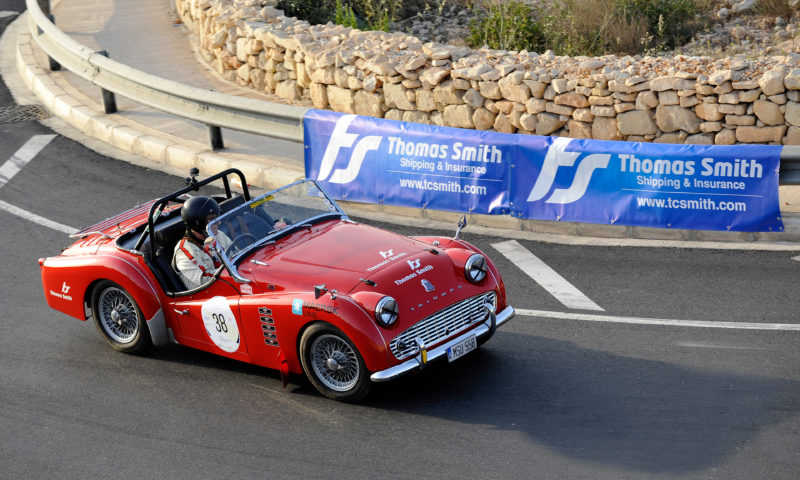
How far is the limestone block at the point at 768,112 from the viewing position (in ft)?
39.7

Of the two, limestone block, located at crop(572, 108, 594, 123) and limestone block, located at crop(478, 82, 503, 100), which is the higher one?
limestone block, located at crop(478, 82, 503, 100)

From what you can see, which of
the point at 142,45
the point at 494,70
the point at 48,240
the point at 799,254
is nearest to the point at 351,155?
the point at 494,70

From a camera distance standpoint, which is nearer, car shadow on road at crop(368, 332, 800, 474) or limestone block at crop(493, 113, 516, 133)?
car shadow on road at crop(368, 332, 800, 474)

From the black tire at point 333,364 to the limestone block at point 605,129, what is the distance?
617 centimetres

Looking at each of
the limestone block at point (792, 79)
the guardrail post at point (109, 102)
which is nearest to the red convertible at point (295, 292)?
the limestone block at point (792, 79)

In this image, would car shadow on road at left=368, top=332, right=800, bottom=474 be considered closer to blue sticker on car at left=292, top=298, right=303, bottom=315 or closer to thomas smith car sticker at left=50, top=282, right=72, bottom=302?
blue sticker on car at left=292, top=298, right=303, bottom=315

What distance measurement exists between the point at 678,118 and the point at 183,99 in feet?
23.3

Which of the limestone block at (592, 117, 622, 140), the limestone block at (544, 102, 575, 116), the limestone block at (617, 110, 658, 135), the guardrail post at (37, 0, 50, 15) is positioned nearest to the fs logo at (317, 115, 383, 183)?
the limestone block at (544, 102, 575, 116)

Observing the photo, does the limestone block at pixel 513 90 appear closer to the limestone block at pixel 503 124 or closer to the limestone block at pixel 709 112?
the limestone block at pixel 503 124

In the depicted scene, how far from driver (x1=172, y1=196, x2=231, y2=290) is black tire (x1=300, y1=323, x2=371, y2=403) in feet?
4.46

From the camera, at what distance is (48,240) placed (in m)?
12.0

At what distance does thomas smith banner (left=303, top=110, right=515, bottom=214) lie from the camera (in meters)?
11.7

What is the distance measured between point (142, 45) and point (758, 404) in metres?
15.3

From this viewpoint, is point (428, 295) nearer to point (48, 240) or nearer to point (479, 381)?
point (479, 381)
